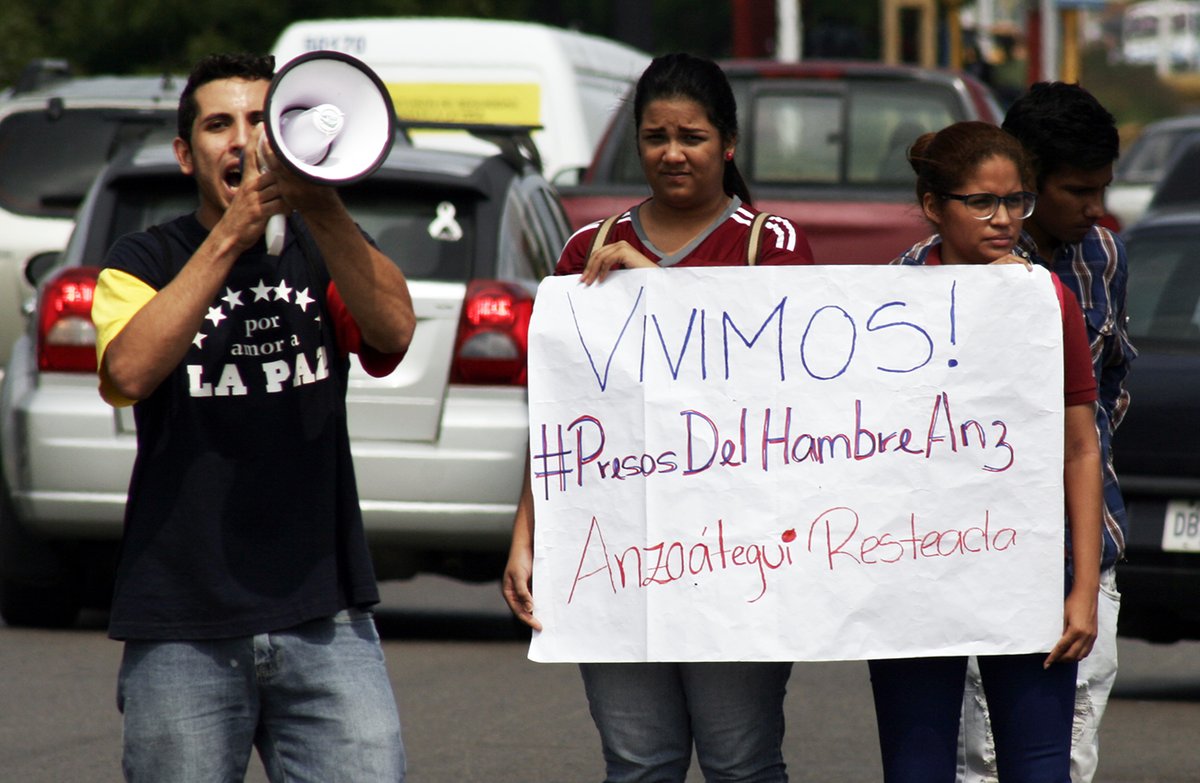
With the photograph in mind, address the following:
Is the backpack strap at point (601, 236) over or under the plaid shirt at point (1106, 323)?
over

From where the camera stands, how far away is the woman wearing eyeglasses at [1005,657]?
13.3 feet

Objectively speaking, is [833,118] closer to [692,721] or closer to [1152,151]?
[692,721]

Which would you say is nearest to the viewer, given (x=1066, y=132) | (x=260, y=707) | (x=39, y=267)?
(x=260, y=707)

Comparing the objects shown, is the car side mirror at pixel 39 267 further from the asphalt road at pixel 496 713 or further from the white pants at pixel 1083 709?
the white pants at pixel 1083 709

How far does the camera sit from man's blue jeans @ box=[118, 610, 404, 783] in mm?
3746

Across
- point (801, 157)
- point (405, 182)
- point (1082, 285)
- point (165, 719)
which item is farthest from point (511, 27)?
point (165, 719)

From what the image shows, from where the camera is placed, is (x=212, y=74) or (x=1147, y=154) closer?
(x=212, y=74)

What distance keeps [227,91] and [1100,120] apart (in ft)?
5.89

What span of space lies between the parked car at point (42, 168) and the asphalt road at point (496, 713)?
3734 mm

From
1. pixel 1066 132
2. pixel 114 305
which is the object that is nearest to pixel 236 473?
pixel 114 305

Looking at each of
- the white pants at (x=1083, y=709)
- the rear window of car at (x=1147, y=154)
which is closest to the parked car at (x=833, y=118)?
the white pants at (x=1083, y=709)

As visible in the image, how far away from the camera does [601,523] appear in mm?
4141

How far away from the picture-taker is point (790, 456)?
13.6 feet

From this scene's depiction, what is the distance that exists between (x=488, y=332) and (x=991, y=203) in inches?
156
